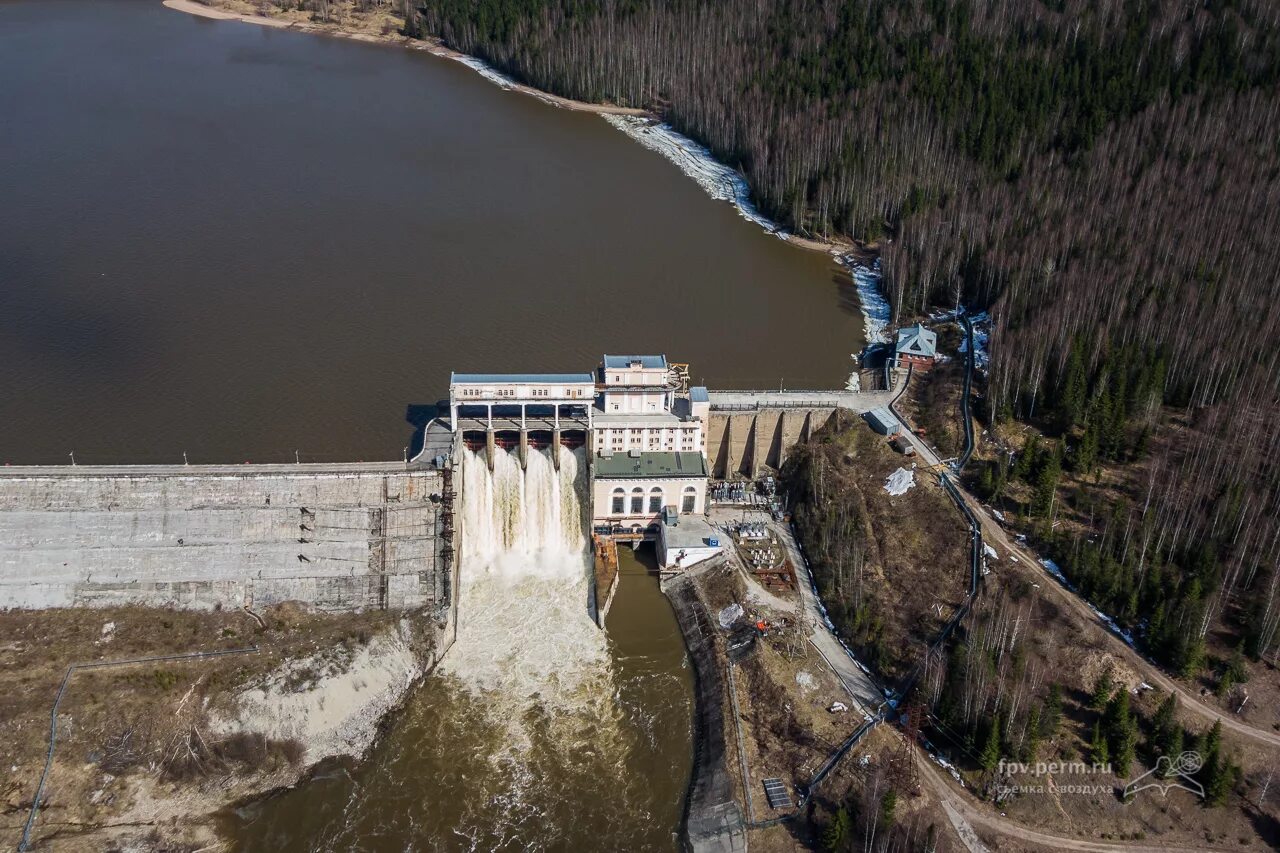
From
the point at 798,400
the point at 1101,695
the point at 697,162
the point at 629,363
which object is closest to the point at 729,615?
the point at 629,363

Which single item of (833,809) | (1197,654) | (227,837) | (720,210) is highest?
(720,210)

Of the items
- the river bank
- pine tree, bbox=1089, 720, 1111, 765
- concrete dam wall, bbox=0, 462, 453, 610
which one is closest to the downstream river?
the river bank

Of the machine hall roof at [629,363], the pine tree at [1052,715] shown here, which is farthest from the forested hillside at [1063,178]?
the machine hall roof at [629,363]

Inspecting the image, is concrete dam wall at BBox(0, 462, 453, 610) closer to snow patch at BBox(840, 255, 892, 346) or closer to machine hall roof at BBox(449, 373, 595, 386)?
machine hall roof at BBox(449, 373, 595, 386)

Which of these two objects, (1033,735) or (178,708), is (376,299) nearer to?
(178,708)

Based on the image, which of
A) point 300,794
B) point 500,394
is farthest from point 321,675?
point 500,394

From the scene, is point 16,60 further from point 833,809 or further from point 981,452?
point 833,809
